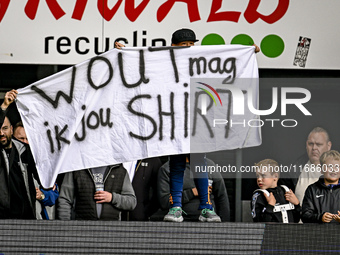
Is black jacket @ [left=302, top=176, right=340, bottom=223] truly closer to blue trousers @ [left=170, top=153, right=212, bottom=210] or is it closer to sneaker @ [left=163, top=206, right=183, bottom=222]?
blue trousers @ [left=170, top=153, right=212, bottom=210]

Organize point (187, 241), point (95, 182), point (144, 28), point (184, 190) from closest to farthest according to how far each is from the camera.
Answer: point (187, 241) < point (95, 182) < point (184, 190) < point (144, 28)

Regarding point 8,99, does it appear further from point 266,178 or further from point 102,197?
point 266,178

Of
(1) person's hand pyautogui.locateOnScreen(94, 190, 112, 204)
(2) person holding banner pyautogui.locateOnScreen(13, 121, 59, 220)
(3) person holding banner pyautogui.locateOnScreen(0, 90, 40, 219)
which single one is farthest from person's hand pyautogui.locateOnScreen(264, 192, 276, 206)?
(3) person holding banner pyautogui.locateOnScreen(0, 90, 40, 219)

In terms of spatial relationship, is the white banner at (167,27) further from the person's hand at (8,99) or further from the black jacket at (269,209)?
the black jacket at (269,209)

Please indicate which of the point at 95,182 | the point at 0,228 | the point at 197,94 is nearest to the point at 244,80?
the point at 197,94

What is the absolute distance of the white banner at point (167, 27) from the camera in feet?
27.5

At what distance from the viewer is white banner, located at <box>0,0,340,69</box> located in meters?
8.39

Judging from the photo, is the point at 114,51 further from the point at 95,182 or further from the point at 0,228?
the point at 0,228

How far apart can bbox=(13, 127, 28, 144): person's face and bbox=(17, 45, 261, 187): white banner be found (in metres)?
0.50

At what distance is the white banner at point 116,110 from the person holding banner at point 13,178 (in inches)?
4.9

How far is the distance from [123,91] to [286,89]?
2322 millimetres

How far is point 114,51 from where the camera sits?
22.7 ft

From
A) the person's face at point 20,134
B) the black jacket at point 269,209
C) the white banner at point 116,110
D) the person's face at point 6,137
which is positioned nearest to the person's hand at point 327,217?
the black jacket at point 269,209

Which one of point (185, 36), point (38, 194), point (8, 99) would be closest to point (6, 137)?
point (8, 99)
